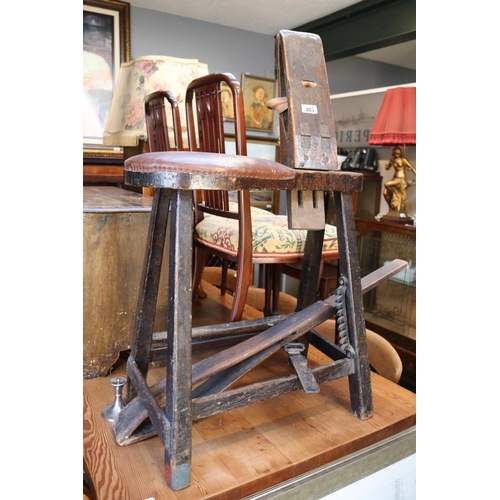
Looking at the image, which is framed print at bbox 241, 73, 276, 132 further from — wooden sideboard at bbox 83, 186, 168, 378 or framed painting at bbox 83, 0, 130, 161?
wooden sideboard at bbox 83, 186, 168, 378

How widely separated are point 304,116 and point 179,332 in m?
0.53

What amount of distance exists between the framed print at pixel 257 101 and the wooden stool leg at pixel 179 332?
391 cm

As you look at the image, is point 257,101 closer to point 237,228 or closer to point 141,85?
point 141,85

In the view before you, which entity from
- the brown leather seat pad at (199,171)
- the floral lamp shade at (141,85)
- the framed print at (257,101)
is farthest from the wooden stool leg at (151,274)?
the framed print at (257,101)

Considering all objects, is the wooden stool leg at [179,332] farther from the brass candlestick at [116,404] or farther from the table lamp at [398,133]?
the table lamp at [398,133]

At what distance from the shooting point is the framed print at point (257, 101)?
4508 mm

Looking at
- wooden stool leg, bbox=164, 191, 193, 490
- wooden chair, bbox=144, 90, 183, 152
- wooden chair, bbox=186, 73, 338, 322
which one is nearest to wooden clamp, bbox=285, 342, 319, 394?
wooden stool leg, bbox=164, 191, 193, 490

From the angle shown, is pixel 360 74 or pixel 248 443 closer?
pixel 248 443

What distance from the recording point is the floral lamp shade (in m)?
2.04

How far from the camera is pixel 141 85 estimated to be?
2066 mm

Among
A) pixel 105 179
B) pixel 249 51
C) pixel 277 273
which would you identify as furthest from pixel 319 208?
pixel 249 51

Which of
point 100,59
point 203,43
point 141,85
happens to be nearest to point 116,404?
point 141,85
